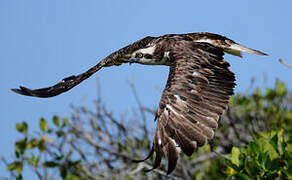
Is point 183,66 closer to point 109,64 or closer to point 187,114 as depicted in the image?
point 187,114

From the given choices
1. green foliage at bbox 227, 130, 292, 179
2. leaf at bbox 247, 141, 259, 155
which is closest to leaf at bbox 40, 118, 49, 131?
green foliage at bbox 227, 130, 292, 179

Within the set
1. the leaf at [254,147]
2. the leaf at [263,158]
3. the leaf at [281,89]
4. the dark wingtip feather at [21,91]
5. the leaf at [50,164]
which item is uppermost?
the dark wingtip feather at [21,91]

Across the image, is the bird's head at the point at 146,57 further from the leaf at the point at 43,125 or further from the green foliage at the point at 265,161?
the green foliage at the point at 265,161

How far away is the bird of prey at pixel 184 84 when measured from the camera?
494cm

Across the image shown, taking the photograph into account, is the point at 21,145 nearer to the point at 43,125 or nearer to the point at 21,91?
the point at 43,125

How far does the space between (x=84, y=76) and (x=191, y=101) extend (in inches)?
67.2

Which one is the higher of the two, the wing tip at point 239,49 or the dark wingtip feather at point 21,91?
the wing tip at point 239,49

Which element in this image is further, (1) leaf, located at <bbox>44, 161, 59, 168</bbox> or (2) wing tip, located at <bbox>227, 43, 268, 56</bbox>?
(1) leaf, located at <bbox>44, 161, 59, 168</bbox>

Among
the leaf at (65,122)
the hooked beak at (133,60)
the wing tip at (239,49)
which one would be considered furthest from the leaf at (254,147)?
the leaf at (65,122)

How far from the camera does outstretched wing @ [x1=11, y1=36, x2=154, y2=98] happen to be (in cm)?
633

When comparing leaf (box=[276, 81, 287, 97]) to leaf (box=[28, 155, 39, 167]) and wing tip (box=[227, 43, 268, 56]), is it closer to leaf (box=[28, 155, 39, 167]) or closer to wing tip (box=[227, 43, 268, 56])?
wing tip (box=[227, 43, 268, 56])

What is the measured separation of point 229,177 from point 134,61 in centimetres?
262

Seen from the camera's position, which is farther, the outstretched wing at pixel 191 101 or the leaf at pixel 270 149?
the outstretched wing at pixel 191 101

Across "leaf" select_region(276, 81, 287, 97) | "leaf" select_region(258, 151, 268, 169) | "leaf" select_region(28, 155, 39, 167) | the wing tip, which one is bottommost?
"leaf" select_region(28, 155, 39, 167)
